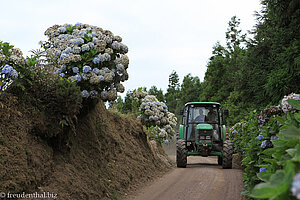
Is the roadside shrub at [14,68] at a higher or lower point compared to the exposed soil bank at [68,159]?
higher

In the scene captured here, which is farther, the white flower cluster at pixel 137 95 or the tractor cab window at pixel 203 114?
the white flower cluster at pixel 137 95

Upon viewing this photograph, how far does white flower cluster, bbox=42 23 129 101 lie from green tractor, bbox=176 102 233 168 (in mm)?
6235

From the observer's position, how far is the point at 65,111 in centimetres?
610

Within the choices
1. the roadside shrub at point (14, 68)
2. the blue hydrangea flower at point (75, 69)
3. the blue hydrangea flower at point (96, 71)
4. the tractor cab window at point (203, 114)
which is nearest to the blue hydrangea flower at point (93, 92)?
the blue hydrangea flower at point (96, 71)

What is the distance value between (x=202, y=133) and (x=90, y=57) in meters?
7.40

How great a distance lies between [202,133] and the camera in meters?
13.4

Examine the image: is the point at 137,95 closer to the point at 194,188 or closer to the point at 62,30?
the point at 194,188

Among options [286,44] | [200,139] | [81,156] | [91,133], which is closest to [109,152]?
[91,133]

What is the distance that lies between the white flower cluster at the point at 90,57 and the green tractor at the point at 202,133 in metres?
6.24

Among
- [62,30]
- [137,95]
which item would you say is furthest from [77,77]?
[137,95]

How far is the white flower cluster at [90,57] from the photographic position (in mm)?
7094

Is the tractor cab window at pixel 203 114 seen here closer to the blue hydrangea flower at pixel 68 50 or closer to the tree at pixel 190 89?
the blue hydrangea flower at pixel 68 50

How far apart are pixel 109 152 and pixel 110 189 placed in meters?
1.63

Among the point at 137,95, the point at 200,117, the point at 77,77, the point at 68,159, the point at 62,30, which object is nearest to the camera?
the point at 68,159
